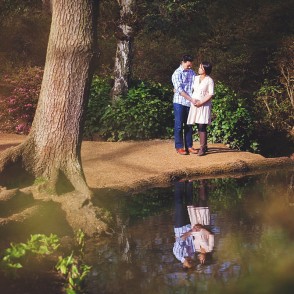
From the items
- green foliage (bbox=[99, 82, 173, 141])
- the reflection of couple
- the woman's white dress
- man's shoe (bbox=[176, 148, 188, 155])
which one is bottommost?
the reflection of couple

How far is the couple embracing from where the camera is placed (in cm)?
1316

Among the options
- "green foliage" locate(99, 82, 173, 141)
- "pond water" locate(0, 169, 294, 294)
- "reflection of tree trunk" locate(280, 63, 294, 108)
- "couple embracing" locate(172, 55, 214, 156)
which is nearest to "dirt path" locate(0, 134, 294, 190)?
"couple embracing" locate(172, 55, 214, 156)

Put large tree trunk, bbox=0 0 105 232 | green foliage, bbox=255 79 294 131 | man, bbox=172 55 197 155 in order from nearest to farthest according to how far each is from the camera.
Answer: large tree trunk, bbox=0 0 105 232, man, bbox=172 55 197 155, green foliage, bbox=255 79 294 131

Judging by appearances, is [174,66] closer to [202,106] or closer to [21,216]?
[202,106]

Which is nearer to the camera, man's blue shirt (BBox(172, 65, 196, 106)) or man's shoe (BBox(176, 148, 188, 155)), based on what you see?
man's blue shirt (BBox(172, 65, 196, 106))

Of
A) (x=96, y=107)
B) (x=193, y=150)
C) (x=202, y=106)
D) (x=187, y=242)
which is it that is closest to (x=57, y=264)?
(x=187, y=242)

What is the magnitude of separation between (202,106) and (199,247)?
6118 mm

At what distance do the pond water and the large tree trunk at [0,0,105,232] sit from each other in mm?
670

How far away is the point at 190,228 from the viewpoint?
27.1ft

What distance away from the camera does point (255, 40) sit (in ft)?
67.6

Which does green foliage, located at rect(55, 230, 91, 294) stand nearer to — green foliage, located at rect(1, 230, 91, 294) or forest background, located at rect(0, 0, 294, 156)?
green foliage, located at rect(1, 230, 91, 294)

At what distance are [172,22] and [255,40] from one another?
11.0 ft

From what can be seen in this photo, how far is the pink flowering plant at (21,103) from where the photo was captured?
18.1 m

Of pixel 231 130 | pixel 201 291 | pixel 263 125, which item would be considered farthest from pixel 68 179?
pixel 263 125
